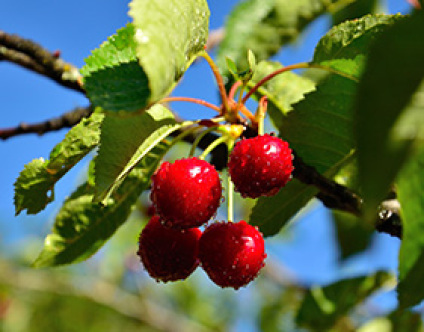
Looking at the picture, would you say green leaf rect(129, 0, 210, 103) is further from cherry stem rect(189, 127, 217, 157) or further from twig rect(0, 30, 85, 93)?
twig rect(0, 30, 85, 93)

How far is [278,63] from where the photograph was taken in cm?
168

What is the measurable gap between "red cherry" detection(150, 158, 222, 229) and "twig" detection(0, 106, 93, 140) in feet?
1.87

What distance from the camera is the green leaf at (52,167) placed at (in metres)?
1.22

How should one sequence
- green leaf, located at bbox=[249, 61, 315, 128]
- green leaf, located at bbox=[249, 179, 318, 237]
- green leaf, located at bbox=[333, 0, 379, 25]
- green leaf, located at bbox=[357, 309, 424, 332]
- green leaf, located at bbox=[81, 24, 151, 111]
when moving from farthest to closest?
green leaf, located at bbox=[333, 0, 379, 25] < green leaf, located at bbox=[357, 309, 424, 332] < green leaf, located at bbox=[249, 61, 315, 128] < green leaf, located at bbox=[249, 179, 318, 237] < green leaf, located at bbox=[81, 24, 151, 111]

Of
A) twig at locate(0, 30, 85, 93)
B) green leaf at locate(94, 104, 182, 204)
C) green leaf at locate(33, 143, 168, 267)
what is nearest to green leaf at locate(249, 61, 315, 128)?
green leaf at locate(33, 143, 168, 267)

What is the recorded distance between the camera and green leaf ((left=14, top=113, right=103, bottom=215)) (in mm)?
1223

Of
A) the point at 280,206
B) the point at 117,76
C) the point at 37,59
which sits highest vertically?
the point at 37,59

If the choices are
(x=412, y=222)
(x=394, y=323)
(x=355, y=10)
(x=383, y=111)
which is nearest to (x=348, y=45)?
(x=412, y=222)

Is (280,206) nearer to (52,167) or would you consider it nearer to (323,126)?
(323,126)

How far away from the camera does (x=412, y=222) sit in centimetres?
100

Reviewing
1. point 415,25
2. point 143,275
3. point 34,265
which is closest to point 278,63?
point 34,265

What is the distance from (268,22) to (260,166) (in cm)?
115

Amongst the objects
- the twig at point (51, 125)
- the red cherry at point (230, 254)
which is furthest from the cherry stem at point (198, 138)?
the twig at point (51, 125)

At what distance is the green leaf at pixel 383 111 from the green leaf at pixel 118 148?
71 cm
